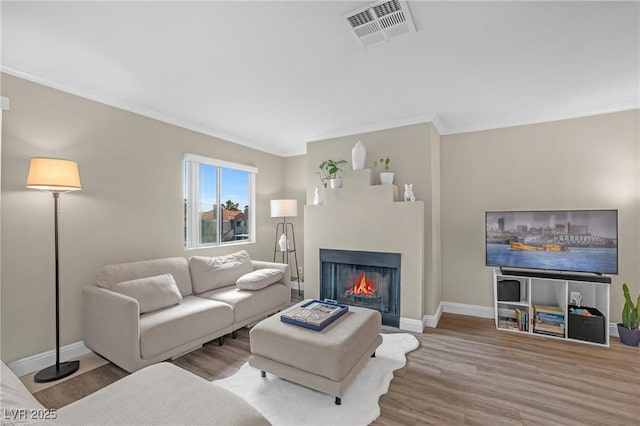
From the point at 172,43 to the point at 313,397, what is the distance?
2.81 meters

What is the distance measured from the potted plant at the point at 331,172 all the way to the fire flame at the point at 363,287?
1.32 metres

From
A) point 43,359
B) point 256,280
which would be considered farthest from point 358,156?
point 43,359

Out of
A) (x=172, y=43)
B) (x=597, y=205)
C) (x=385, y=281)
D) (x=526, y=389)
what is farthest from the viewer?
(x=385, y=281)

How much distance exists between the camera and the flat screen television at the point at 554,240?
3.05 m

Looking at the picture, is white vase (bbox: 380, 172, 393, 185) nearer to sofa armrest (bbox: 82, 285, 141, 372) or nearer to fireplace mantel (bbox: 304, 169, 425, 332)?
fireplace mantel (bbox: 304, 169, 425, 332)

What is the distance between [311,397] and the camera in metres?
2.08

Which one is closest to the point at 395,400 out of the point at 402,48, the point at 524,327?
the point at 524,327

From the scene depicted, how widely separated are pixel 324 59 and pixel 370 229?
2073 mm

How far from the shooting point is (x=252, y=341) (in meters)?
2.26

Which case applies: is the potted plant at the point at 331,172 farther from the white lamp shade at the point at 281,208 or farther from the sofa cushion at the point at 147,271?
the sofa cushion at the point at 147,271

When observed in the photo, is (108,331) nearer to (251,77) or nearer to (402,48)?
(251,77)

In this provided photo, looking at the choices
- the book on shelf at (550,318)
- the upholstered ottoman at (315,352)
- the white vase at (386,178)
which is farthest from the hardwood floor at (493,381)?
the white vase at (386,178)

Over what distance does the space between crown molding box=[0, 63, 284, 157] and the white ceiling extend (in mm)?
15

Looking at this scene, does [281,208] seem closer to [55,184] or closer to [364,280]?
[364,280]
